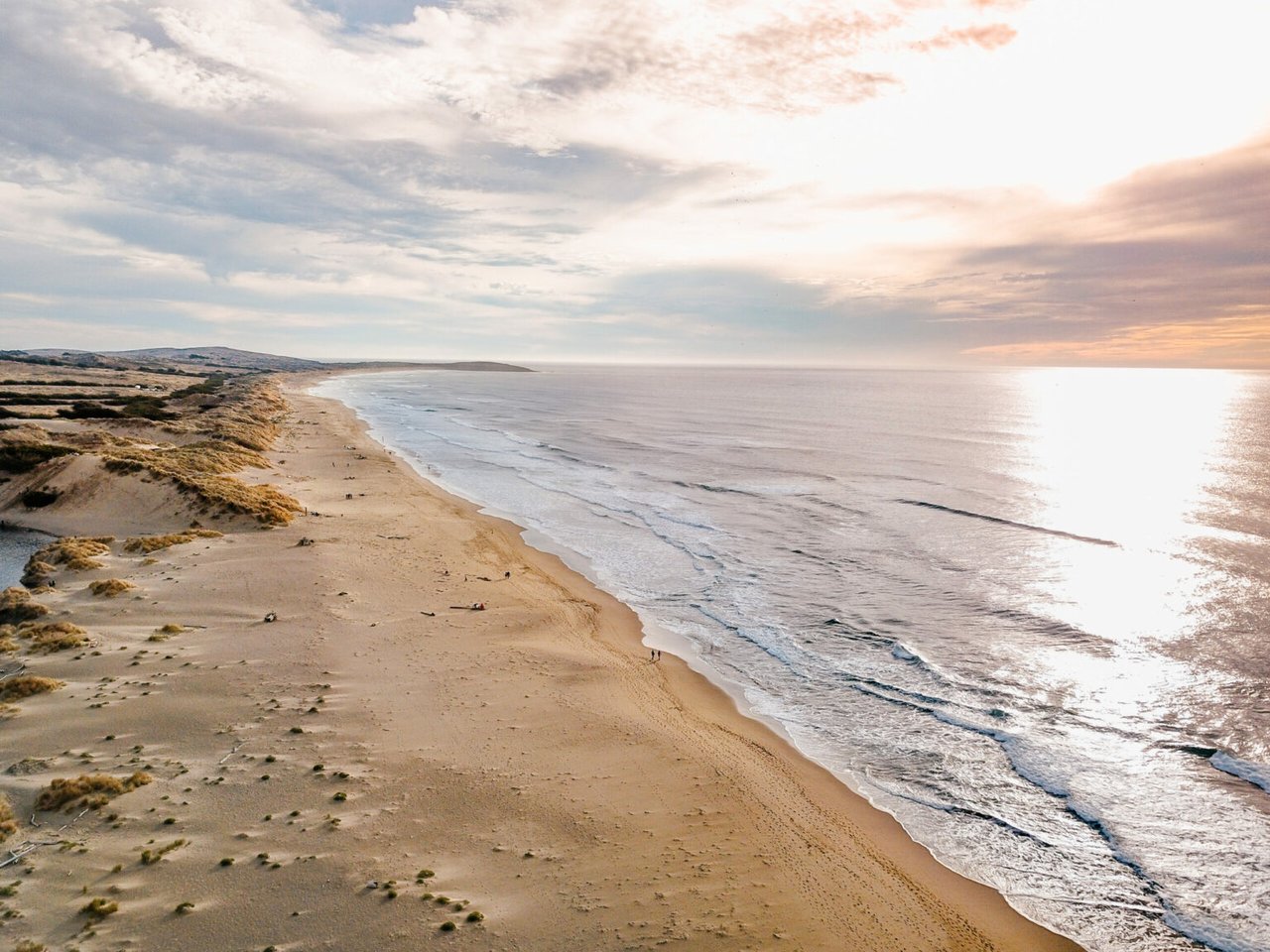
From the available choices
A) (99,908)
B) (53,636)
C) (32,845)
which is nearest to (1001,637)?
(99,908)

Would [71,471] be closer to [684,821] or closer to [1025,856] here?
[684,821]

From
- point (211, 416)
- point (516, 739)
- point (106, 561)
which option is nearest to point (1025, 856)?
point (516, 739)

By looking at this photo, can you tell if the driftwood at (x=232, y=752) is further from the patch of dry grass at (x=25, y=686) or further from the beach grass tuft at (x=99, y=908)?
the patch of dry grass at (x=25, y=686)

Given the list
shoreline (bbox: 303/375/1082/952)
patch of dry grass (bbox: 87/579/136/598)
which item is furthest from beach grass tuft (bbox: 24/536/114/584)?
shoreline (bbox: 303/375/1082/952)

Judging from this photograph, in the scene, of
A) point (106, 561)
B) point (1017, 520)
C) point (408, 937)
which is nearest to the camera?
point (408, 937)

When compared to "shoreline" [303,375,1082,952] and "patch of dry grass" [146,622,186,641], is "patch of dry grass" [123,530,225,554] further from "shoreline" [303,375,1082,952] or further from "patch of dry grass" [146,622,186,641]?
"shoreline" [303,375,1082,952]

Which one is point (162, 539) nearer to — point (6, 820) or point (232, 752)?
point (232, 752)
